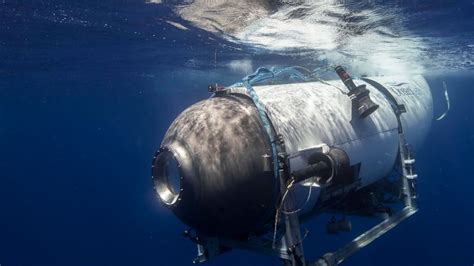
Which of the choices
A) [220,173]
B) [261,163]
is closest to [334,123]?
[261,163]

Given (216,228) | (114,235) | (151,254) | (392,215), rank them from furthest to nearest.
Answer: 1. (114,235)
2. (151,254)
3. (392,215)
4. (216,228)

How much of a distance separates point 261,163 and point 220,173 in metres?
0.50

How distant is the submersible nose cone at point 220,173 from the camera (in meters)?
4.37

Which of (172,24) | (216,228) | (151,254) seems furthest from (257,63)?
(151,254)

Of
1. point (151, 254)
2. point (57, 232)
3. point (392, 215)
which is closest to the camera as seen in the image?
point (392, 215)

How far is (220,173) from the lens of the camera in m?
4.37

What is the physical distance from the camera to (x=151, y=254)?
93.9 ft

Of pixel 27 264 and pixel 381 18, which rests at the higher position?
pixel 381 18

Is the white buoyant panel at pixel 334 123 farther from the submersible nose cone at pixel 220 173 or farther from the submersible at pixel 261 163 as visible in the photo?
the submersible nose cone at pixel 220 173

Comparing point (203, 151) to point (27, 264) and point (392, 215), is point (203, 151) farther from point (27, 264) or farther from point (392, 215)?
point (27, 264)

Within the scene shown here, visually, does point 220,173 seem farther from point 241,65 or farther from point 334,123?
point 241,65

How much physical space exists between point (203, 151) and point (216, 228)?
1.06 m

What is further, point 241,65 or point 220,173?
point 241,65

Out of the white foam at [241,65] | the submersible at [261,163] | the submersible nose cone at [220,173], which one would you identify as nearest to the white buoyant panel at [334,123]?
the submersible at [261,163]
